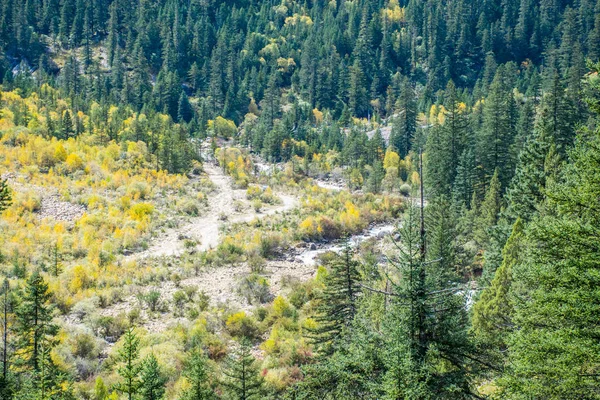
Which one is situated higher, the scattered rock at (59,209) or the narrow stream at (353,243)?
the scattered rock at (59,209)

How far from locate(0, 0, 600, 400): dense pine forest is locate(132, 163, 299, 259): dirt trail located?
0.33 meters

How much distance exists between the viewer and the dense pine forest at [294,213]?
855cm

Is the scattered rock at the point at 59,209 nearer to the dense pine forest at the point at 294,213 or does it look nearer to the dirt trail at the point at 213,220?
the dense pine forest at the point at 294,213

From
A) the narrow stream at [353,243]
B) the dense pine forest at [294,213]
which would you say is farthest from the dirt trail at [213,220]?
the narrow stream at [353,243]

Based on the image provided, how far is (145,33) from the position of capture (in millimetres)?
114000

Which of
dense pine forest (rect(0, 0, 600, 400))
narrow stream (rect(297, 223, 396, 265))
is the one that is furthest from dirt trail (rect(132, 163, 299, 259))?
narrow stream (rect(297, 223, 396, 265))

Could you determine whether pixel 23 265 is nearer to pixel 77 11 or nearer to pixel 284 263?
pixel 284 263

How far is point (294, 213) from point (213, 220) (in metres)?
7.84

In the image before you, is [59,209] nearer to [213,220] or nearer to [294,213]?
[213,220]

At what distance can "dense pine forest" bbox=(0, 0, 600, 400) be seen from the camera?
855 centimetres

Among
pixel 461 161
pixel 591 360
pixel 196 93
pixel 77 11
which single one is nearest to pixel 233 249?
pixel 461 161

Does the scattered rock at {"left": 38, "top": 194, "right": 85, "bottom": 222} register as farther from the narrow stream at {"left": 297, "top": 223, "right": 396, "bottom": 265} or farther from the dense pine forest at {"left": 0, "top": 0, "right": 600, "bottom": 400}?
the narrow stream at {"left": 297, "top": 223, "right": 396, "bottom": 265}

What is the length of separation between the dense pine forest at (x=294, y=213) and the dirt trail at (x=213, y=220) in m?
0.33

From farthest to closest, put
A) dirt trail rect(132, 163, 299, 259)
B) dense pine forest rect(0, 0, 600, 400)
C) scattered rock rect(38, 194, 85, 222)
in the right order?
scattered rock rect(38, 194, 85, 222), dirt trail rect(132, 163, 299, 259), dense pine forest rect(0, 0, 600, 400)
